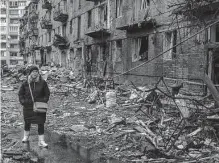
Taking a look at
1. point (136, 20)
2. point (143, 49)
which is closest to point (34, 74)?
point (136, 20)

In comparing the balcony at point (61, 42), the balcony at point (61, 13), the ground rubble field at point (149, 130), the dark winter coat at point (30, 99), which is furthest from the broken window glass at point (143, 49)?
the balcony at point (61, 13)

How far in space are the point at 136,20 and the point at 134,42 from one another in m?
1.40

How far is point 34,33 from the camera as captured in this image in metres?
49.3

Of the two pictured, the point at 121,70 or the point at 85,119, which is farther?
the point at 121,70

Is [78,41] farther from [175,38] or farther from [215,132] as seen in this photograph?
[215,132]

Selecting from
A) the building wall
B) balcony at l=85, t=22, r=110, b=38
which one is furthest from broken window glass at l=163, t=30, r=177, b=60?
the building wall

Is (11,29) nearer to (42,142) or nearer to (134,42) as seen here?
(134,42)

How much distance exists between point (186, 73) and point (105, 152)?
312 inches

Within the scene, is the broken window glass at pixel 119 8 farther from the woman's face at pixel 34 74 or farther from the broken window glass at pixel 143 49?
the woman's face at pixel 34 74

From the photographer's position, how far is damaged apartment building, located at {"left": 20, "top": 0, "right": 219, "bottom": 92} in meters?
12.3

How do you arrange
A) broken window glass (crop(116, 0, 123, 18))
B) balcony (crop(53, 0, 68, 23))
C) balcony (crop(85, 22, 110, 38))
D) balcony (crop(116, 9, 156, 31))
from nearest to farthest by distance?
1. balcony (crop(116, 9, 156, 31))
2. broken window glass (crop(116, 0, 123, 18))
3. balcony (crop(85, 22, 110, 38))
4. balcony (crop(53, 0, 68, 23))

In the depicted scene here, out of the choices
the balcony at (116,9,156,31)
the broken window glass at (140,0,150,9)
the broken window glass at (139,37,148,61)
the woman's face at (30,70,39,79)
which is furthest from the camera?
the broken window glass at (139,37,148,61)

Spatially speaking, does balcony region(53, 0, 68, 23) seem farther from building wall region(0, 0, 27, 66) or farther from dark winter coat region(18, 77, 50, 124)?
building wall region(0, 0, 27, 66)

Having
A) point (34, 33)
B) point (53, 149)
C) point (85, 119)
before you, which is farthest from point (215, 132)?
point (34, 33)
